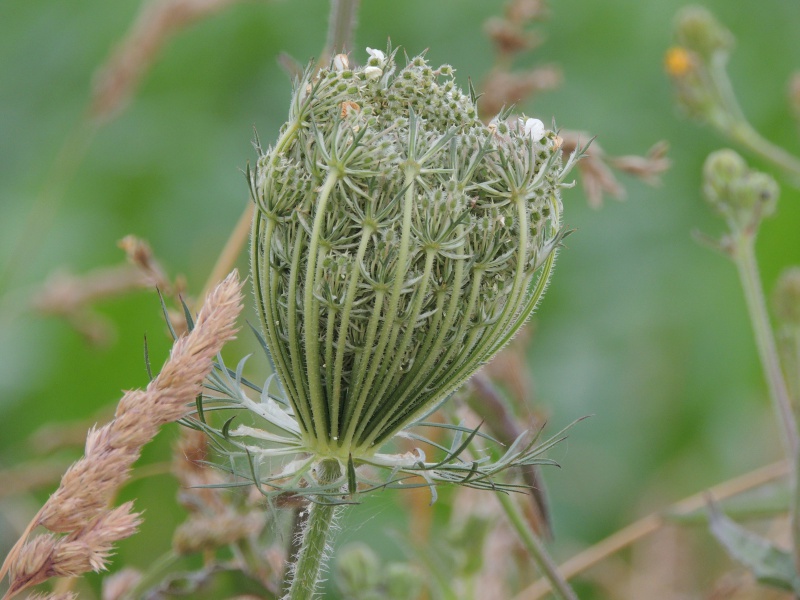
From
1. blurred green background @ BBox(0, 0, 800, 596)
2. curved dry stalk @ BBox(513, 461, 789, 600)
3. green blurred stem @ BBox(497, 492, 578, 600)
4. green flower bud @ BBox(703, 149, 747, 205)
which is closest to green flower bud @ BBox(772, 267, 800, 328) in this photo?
green flower bud @ BBox(703, 149, 747, 205)

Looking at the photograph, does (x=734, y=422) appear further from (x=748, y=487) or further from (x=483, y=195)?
(x=483, y=195)

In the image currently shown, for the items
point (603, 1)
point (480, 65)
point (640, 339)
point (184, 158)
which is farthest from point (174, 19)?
point (603, 1)

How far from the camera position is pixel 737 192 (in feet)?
5.47

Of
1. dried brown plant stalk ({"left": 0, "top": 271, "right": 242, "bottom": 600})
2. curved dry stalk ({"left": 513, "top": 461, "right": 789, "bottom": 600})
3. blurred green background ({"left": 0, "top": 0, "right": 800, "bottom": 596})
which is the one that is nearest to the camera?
dried brown plant stalk ({"left": 0, "top": 271, "right": 242, "bottom": 600})

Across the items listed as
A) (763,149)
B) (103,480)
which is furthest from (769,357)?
(103,480)

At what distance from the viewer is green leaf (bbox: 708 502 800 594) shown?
1.49 meters

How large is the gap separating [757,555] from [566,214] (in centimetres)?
271

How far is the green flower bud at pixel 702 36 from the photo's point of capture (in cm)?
200

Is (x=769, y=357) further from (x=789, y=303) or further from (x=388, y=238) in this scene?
(x=388, y=238)

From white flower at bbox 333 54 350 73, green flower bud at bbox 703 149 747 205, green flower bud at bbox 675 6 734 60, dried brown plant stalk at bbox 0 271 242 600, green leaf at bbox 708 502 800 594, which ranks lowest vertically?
green leaf at bbox 708 502 800 594

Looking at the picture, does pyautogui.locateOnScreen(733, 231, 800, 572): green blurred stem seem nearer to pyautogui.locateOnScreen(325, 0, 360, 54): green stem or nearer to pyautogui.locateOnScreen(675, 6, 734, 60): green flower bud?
pyautogui.locateOnScreen(675, 6, 734, 60): green flower bud

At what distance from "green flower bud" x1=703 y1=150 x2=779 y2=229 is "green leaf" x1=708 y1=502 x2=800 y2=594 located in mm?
493

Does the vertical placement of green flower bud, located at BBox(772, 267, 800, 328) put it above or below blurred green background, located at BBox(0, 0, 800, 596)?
below

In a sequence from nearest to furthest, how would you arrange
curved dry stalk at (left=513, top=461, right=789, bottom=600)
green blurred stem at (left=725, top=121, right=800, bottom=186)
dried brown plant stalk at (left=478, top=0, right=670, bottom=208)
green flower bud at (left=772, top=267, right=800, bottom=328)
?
dried brown plant stalk at (left=478, top=0, right=670, bottom=208) < green flower bud at (left=772, top=267, right=800, bottom=328) < curved dry stalk at (left=513, top=461, right=789, bottom=600) < green blurred stem at (left=725, top=121, right=800, bottom=186)
